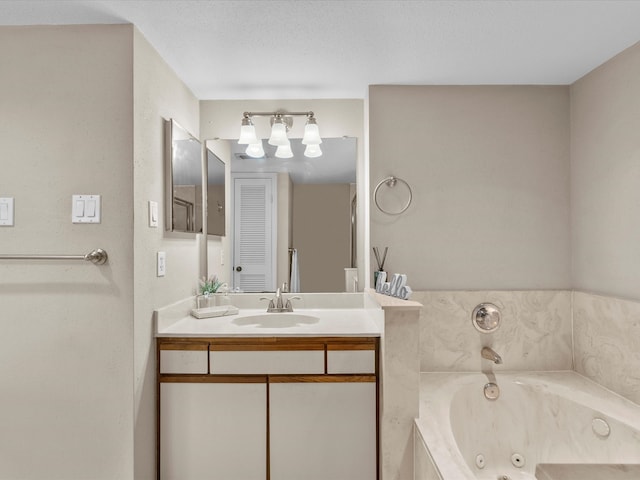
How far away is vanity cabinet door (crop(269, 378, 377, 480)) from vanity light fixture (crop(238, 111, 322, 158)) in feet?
4.73

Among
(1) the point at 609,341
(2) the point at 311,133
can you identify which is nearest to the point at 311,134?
(2) the point at 311,133

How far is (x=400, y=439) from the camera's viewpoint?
5.93 feet

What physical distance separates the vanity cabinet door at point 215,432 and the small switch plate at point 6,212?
1.05 meters

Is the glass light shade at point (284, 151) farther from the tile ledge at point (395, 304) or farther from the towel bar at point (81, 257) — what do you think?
the towel bar at point (81, 257)

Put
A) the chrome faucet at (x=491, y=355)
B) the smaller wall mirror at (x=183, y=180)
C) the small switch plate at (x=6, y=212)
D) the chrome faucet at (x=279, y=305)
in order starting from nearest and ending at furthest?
the small switch plate at (x=6, y=212) < the smaller wall mirror at (x=183, y=180) < the chrome faucet at (x=491, y=355) < the chrome faucet at (x=279, y=305)

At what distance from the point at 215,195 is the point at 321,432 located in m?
1.60

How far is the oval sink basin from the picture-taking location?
2.39m

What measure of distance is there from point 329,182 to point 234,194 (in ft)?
2.11

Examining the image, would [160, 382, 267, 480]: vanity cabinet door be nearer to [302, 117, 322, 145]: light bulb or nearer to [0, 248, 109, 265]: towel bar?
[0, 248, 109, 265]: towel bar

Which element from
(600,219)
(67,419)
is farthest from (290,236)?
(600,219)

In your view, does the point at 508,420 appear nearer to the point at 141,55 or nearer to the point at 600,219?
the point at 600,219

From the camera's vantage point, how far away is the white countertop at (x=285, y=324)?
200 cm

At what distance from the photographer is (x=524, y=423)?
2.08 meters

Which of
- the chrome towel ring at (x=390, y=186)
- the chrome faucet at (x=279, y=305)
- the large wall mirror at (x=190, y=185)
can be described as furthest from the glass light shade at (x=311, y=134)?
the chrome faucet at (x=279, y=305)
